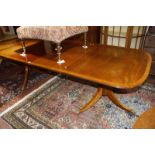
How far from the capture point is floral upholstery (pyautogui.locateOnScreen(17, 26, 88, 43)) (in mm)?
1353

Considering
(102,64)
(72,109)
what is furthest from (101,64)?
(72,109)

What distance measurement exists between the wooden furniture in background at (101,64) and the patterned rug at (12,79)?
0.52m

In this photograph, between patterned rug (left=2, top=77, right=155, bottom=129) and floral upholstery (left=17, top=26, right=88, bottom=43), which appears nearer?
floral upholstery (left=17, top=26, right=88, bottom=43)

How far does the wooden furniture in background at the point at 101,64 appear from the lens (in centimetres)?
111

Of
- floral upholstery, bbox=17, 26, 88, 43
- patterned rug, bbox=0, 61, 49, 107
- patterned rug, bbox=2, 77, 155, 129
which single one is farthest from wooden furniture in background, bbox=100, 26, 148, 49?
patterned rug, bbox=0, 61, 49, 107

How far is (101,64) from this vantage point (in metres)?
1.33

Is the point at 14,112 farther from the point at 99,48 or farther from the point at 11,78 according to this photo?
the point at 99,48

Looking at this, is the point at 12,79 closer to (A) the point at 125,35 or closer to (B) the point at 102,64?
(B) the point at 102,64

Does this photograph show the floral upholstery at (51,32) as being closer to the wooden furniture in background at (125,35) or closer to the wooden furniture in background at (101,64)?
the wooden furniture in background at (101,64)

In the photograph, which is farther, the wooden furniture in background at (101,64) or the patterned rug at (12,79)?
the patterned rug at (12,79)

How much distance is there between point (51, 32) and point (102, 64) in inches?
20.4

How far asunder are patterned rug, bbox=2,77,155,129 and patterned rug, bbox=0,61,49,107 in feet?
0.83

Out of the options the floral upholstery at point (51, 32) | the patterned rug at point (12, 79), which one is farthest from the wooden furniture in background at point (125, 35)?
the patterned rug at point (12, 79)

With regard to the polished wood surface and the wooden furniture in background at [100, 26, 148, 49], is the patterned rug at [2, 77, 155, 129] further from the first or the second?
the wooden furniture in background at [100, 26, 148, 49]
